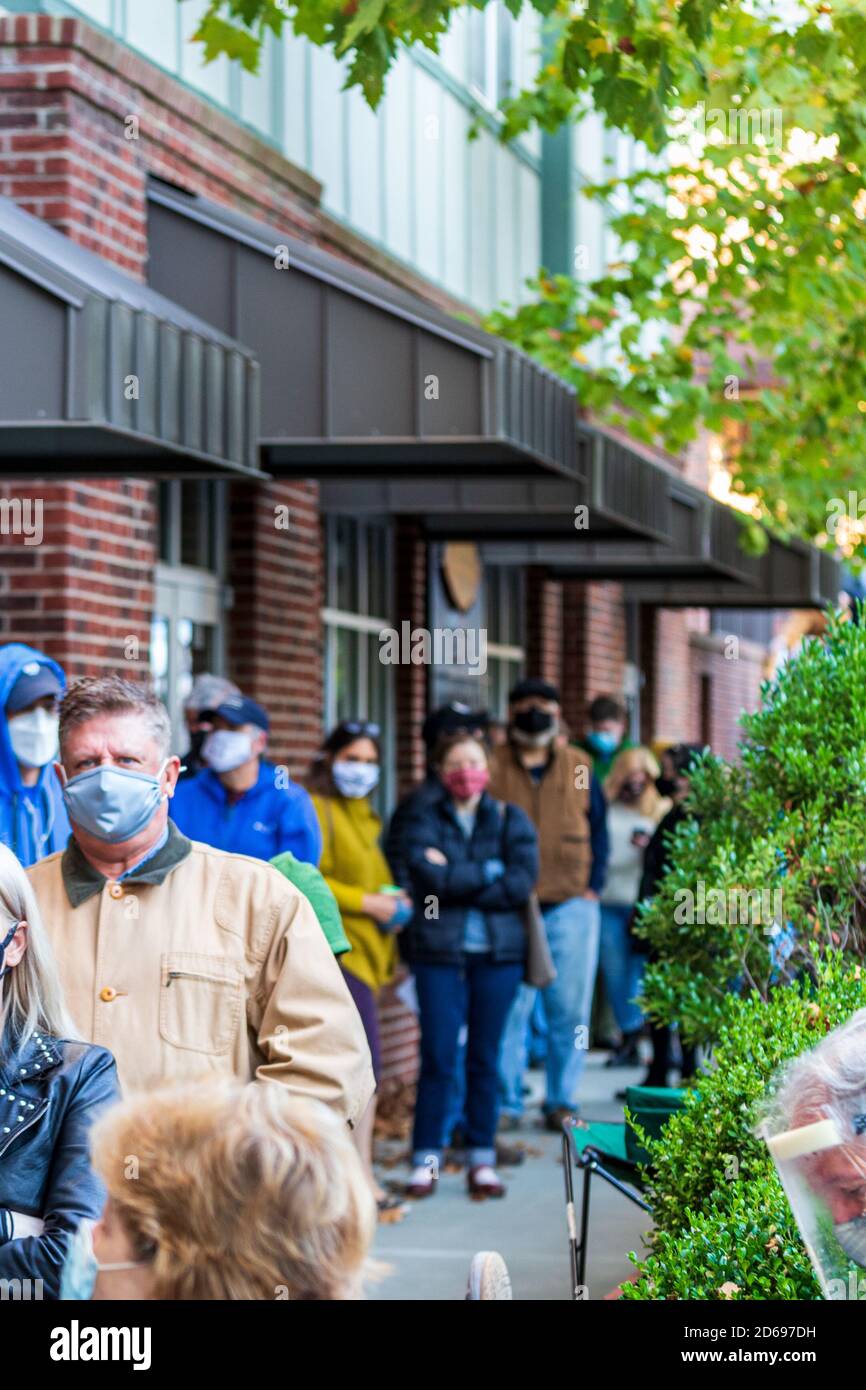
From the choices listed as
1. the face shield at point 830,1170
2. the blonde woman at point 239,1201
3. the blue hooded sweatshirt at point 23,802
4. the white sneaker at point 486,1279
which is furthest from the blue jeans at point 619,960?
the blonde woman at point 239,1201

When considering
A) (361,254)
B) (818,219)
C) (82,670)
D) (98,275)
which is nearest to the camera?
(98,275)

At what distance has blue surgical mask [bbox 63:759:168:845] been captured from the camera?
3.81 m

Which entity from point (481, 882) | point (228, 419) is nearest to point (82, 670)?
point (228, 419)

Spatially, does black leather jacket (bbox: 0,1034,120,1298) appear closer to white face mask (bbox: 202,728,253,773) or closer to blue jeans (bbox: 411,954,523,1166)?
white face mask (bbox: 202,728,253,773)

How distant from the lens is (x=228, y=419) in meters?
6.41

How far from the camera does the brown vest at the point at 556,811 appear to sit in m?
10.2

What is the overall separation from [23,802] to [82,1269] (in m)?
3.38

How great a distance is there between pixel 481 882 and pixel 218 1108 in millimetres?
6368

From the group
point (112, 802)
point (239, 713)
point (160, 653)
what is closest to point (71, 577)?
point (239, 713)

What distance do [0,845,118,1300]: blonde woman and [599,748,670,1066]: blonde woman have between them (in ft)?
26.1

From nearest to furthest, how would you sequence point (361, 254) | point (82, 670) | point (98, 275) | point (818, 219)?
point (98, 275) < point (82, 670) < point (818, 219) < point (361, 254)
